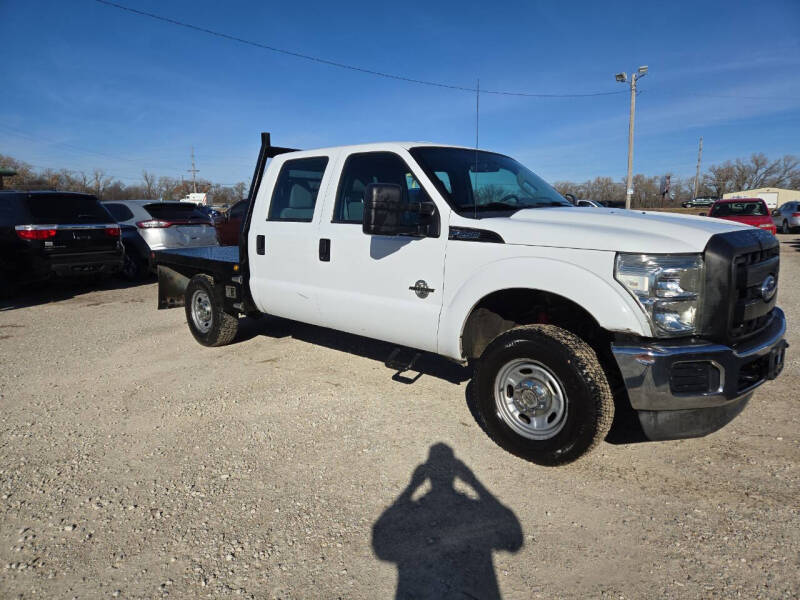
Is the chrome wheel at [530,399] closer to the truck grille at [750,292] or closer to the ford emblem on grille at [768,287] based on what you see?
the truck grille at [750,292]

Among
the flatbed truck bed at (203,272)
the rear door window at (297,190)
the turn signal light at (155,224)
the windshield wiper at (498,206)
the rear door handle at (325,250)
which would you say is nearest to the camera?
the windshield wiper at (498,206)

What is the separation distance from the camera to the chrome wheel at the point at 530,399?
3096mm

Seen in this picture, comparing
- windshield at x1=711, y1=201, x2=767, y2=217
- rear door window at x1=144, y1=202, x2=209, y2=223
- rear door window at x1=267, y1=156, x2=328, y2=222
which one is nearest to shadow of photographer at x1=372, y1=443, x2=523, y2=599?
rear door window at x1=267, y1=156, x2=328, y2=222

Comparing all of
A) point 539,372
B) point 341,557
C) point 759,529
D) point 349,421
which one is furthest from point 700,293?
point 349,421

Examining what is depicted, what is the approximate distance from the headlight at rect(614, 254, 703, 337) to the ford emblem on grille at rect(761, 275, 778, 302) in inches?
24.4

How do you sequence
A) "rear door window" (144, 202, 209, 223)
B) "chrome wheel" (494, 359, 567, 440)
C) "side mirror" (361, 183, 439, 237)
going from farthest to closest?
"rear door window" (144, 202, 209, 223) → "side mirror" (361, 183, 439, 237) → "chrome wheel" (494, 359, 567, 440)

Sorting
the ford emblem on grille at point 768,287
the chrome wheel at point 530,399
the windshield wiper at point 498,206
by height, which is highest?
the windshield wiper at point 498,206

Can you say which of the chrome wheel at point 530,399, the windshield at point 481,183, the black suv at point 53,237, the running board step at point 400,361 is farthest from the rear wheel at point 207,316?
the black suv at point 53,237

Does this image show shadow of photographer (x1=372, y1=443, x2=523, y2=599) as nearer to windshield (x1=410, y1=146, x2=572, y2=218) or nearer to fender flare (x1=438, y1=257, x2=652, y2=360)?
fender flare (x1=438, y1=257, x2=652, y2=360)

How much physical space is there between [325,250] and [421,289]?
3.42ft

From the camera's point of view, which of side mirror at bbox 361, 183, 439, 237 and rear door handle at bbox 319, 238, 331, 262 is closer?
side mirror at bbox 361, 183, 439, 237

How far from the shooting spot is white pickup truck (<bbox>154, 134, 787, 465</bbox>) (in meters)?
2.68

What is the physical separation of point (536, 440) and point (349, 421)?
1422mm

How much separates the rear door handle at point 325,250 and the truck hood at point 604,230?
132cm
